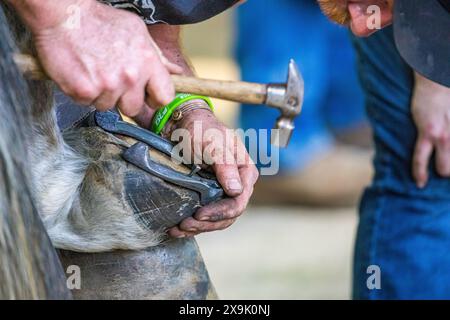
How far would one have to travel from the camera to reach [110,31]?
4.83 ft

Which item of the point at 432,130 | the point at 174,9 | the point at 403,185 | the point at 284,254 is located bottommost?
the point at 284,254

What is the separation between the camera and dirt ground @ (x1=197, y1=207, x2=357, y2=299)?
3418 mm

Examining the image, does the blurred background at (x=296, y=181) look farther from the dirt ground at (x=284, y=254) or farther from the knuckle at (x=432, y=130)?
the knuckle at (x=432, y=130)

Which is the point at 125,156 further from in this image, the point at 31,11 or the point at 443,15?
the point at 443,15

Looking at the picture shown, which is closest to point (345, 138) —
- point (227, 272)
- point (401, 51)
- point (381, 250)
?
point (227, 272)

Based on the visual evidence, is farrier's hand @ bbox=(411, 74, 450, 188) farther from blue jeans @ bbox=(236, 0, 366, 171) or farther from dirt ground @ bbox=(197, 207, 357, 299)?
blue jeans @ bbox=(236, 0, 366, 171)

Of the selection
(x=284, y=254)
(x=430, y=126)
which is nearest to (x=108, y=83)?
(x=430, y=126)

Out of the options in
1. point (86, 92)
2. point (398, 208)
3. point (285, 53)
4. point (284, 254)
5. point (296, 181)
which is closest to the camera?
point (86, 92)

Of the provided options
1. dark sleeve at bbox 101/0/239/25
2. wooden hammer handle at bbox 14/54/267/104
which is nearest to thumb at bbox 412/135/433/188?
dark sleeve at bbox 101/0/239/25

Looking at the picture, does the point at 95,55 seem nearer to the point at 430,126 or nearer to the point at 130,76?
the point at 130,76

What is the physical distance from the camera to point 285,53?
156 inches

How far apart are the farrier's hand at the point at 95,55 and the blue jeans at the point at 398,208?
2.77ft

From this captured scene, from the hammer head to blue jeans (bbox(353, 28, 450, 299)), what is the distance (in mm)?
642

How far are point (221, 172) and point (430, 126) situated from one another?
27.0 inches
